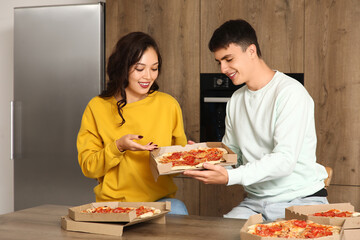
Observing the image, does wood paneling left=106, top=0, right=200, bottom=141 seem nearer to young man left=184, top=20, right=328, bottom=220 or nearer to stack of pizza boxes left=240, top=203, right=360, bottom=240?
young man left=184, top=20, right=328, bottom=220

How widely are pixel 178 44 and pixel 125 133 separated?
50.0 inches

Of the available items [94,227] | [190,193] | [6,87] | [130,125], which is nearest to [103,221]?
[94,227]

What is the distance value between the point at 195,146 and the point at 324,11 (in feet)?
5.00

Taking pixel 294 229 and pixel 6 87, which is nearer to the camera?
pixel 294 229

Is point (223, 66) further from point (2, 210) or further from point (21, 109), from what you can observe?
point (2, 210)

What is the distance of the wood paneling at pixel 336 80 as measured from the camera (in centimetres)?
293

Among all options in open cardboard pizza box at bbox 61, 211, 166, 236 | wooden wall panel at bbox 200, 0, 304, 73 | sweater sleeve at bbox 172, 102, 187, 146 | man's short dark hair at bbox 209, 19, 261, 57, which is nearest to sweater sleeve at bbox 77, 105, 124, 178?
sweater sleeve at bbox 172, 102, 187, 146

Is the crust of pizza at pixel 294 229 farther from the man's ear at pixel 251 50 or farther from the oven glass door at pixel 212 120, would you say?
the oven glass door at pixel 212 120

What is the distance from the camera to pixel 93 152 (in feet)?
7.08

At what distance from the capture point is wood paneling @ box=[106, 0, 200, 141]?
3.27 m

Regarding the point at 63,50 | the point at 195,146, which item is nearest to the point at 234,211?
the point at 195,146

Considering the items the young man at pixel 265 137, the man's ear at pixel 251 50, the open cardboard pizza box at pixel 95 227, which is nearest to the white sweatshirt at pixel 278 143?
the young man at pixel 265 137

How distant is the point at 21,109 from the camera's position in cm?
362

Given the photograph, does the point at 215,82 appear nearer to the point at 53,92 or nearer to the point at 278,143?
the point at 53,92
